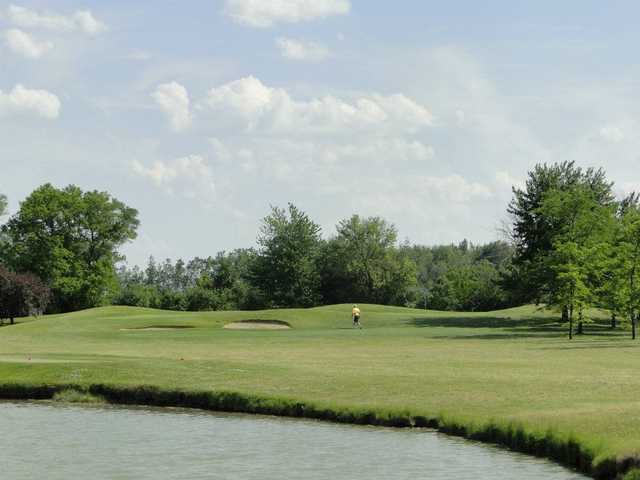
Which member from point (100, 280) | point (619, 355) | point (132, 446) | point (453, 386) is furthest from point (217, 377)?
point (100, 280)

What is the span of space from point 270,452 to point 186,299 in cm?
11211

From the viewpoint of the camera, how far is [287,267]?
4914 inches

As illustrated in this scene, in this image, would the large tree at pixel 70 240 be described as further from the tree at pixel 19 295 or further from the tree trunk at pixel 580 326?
the tree trunk at pixel 580 326

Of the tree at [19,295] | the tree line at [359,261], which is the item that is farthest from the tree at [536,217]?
the tree at [19,295]

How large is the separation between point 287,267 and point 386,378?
293ft

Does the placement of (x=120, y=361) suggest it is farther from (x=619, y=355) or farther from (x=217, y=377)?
(x=619, y=355)

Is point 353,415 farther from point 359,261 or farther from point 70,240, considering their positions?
point 359,261

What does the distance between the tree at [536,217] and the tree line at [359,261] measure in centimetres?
12

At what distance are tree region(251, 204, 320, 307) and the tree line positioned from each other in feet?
0.45

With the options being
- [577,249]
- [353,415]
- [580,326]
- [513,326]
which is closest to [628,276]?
[577,249]

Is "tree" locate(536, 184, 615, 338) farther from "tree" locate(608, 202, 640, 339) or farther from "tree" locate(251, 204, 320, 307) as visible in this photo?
"tree" locate(251, 204, 320, 307)

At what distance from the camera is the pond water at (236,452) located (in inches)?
843

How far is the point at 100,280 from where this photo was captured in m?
113

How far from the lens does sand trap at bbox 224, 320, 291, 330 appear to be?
3091 inches
